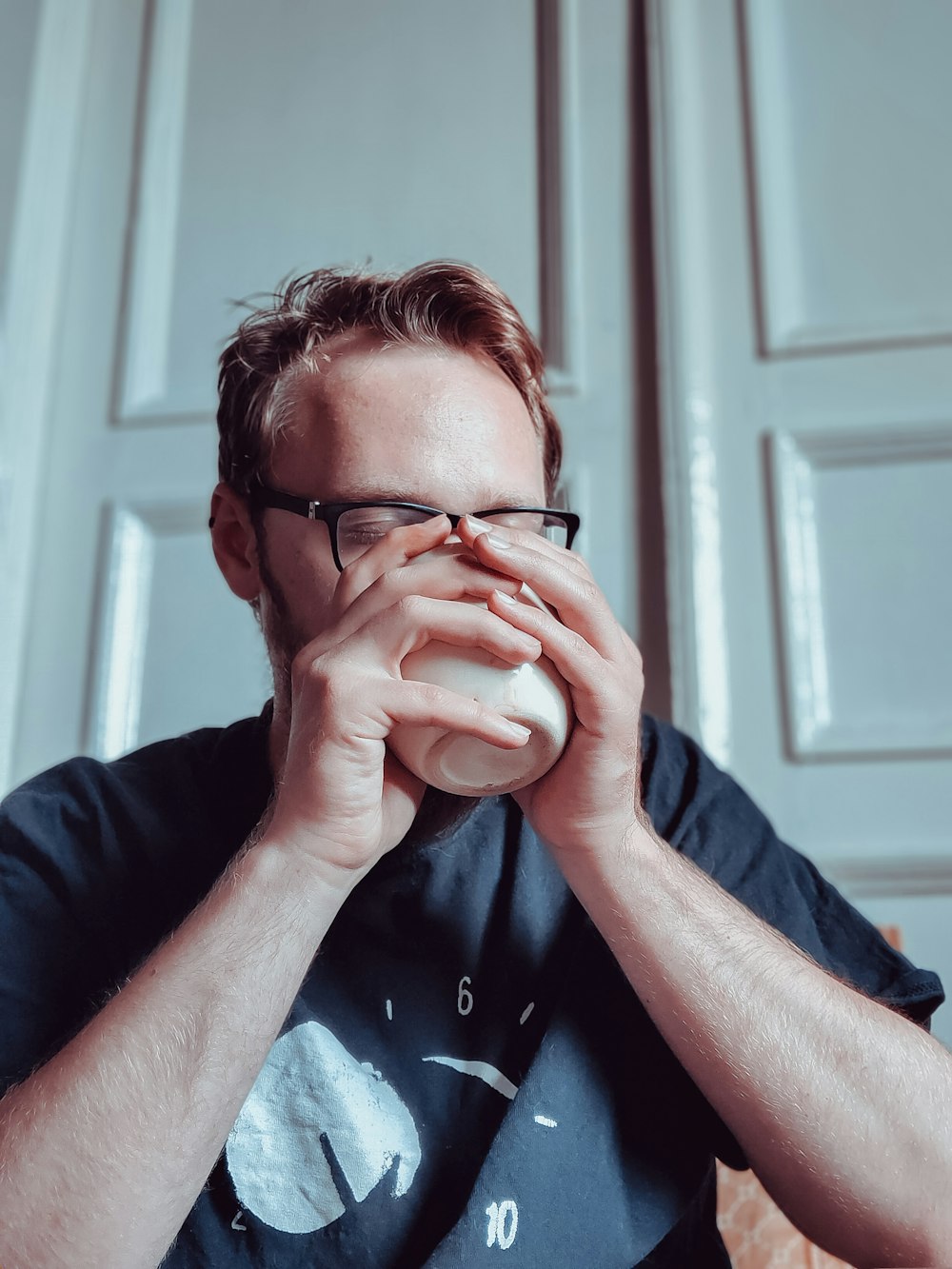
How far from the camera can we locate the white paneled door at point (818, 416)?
1.51 meters

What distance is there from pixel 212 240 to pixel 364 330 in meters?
0.97

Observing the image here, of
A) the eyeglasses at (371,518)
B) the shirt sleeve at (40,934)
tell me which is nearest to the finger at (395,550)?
the eyeglasses at (371,518)

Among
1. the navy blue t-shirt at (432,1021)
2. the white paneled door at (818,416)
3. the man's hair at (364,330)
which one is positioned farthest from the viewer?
the white paneled door at (818,416)

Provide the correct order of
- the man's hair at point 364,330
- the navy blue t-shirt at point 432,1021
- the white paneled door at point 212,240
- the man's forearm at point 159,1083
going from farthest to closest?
the white paneled door at point 212,240 < the man's hair at point 364,330 < the navy blue t-shirt at point 432,1021 < the man's forearm at point 159,1083

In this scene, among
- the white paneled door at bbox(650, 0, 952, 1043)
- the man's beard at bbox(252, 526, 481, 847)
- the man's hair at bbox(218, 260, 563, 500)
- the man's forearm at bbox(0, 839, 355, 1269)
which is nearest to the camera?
the man's forearm at bbox(0, 839, 355, 1269)

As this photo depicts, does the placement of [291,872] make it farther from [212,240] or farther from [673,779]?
[212,240]

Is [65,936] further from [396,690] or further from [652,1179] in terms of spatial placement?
[652,1179]

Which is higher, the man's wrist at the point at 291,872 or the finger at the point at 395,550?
the finger at the point at 395,550

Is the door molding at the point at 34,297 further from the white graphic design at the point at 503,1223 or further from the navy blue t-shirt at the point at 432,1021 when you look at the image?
the white graphic design at the point at 503,1223

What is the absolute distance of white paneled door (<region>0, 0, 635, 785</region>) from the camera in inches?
67.5

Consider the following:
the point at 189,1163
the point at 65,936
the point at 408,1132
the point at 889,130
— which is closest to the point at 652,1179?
the point at 408,1132

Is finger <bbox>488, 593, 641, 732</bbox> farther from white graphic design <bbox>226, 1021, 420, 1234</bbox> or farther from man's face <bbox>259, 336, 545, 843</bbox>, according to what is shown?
white graphic design <bbox>226, 1021, 420, 1234</bbox>

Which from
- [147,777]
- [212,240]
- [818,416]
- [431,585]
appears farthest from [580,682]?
[212,240]

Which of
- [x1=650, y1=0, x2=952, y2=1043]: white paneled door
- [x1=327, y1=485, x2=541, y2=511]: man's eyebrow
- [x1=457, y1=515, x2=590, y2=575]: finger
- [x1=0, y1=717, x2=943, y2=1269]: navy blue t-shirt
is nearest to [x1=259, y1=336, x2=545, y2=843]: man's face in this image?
[x1=327, y1=485, x2=541, y2=511]: man's eyebrow
